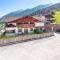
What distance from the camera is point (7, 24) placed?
1948 inches

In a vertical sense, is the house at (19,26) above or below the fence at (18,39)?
above

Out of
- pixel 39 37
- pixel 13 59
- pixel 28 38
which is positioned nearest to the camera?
pixel 13 59

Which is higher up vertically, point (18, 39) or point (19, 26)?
point (19, 26)

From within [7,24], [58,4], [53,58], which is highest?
[58,4]

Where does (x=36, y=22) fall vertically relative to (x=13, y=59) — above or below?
above

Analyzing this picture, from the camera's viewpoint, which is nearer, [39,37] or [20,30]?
[39,37]

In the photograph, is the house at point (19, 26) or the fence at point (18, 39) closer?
the fence at point (18, 39)

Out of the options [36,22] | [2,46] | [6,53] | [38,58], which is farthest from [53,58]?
[36,22]

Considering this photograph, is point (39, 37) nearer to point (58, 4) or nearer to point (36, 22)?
point (36, 22)

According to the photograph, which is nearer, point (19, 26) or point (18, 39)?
point (18, 39)

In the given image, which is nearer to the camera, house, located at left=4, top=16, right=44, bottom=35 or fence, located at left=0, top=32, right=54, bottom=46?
fence, located at left=0, top=32, right=54, bottom=46

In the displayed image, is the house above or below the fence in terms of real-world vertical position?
above

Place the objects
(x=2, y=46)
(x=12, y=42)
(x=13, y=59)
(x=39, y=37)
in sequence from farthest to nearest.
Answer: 1. (x=39, y=37)
2. (x=12, y=42)
3. (x=2, y=46)
4. (x=13, y=59)

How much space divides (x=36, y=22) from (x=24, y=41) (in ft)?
66.0
